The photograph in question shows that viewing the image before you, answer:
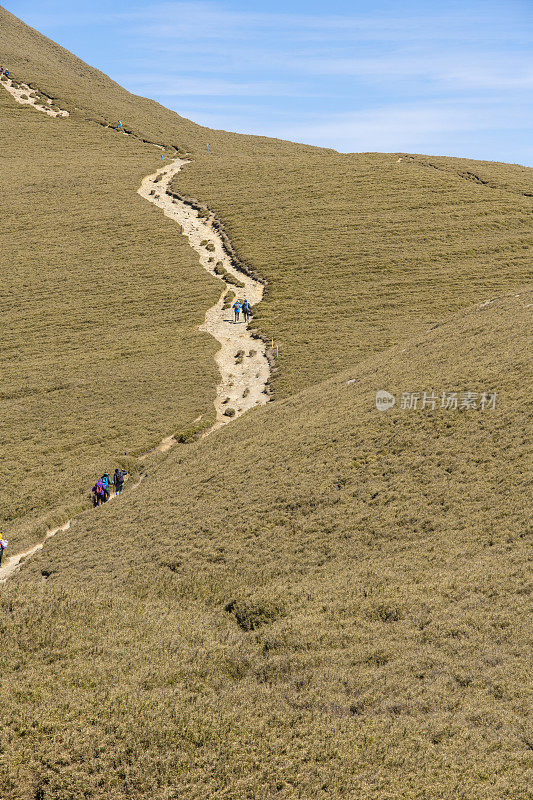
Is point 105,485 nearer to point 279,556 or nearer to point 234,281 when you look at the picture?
point 279,556

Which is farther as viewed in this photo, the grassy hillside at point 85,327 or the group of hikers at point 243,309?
the group of hikers at point 243,309

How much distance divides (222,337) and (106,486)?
22.2 meters

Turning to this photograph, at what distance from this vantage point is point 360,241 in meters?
61.5

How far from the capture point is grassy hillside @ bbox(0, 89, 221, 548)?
31.3m

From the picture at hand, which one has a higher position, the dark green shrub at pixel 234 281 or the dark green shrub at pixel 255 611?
the dark green shrub at pixel 234 281

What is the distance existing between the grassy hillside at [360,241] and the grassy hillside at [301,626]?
1613 cm

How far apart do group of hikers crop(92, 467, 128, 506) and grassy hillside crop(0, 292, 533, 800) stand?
1537mm

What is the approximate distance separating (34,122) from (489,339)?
100421 millimetres

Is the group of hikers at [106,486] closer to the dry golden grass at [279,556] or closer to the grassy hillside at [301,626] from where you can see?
the dry golden grass at [279,556]

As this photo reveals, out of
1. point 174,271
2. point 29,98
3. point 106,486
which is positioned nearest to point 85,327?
point 174,271

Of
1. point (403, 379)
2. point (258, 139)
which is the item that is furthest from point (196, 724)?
point (258, 139)

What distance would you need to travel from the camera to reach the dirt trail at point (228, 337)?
1448 inches

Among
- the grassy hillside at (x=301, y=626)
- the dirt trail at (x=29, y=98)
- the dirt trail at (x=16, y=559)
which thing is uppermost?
the dirt trail at (x=29, y=98)

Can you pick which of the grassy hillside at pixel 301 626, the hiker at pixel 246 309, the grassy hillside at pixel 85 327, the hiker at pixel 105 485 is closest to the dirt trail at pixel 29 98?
the grassy hillside at pixel 85 327
